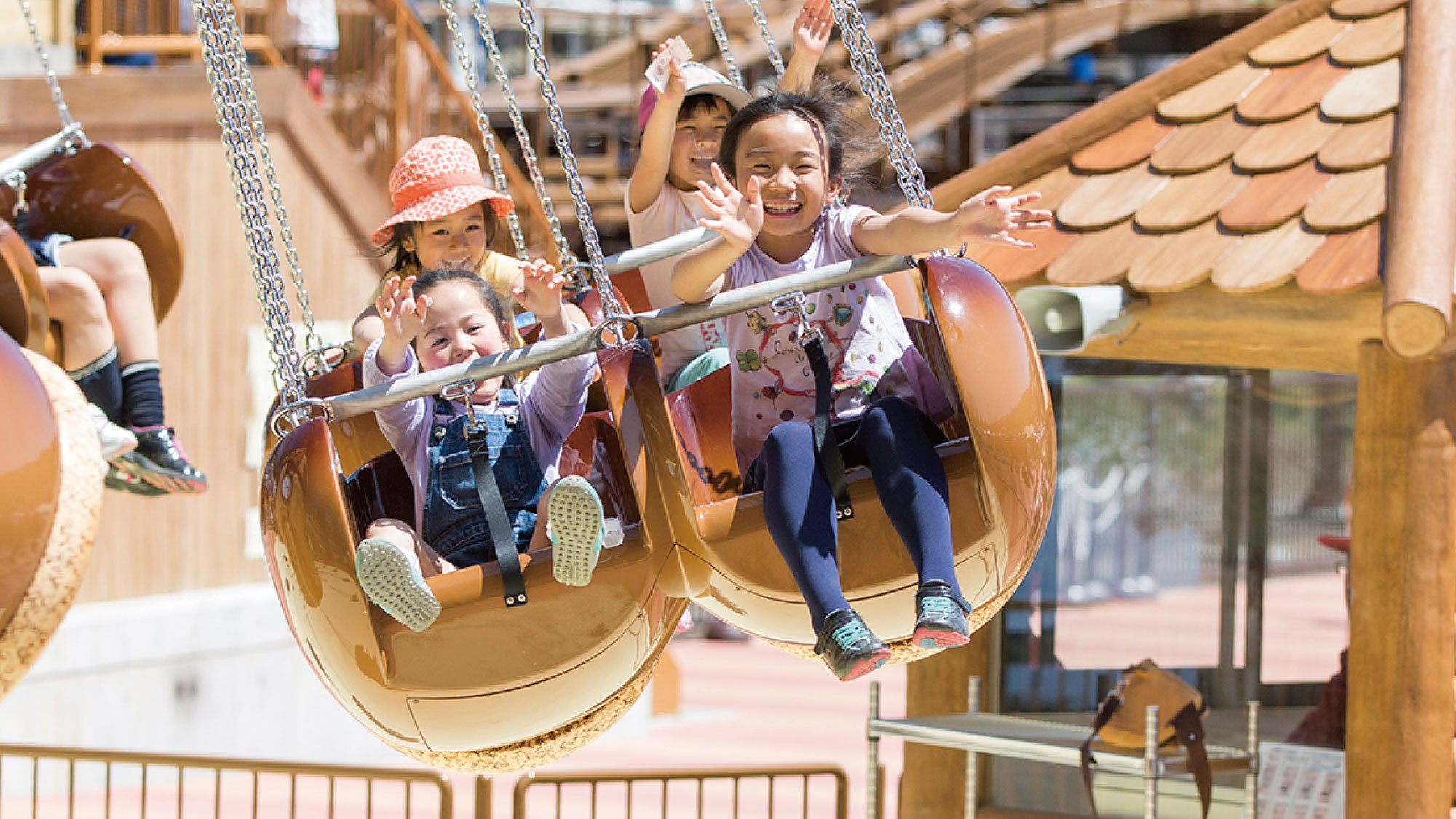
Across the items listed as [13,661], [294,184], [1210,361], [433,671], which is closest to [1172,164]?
[1210,361]

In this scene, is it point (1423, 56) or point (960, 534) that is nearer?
point (960, 534)

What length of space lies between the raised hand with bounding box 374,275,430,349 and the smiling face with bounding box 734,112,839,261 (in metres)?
0.55

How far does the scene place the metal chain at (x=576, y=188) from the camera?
2.31 metres

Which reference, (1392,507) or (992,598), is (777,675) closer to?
(1392,507)

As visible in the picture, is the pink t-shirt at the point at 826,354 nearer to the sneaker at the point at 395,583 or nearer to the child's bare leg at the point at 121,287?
the sneaker at the point at 395,583

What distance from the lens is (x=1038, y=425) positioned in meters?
2.42

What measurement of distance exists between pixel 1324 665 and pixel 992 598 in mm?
2740

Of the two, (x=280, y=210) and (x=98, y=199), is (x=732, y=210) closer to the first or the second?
(x=280, y=210)

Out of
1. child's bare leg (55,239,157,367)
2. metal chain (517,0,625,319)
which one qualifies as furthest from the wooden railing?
metal chain (517,0,625,319)

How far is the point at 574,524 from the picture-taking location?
2.25m

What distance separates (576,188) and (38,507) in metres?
0.89

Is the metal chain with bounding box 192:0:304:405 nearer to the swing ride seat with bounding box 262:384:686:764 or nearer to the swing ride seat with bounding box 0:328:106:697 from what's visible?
the swing ride seat with bounding box 262:384:686:764

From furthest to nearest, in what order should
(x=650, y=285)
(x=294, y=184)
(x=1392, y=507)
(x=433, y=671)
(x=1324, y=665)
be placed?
1. (x=294, y=184)
2. (x=1324, y=665)
3. (x=1392, y=507)
4. (x=650, y=285)
5. (x=433, y=671)

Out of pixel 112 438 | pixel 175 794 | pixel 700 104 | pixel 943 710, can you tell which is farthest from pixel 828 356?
pixel 175 794
